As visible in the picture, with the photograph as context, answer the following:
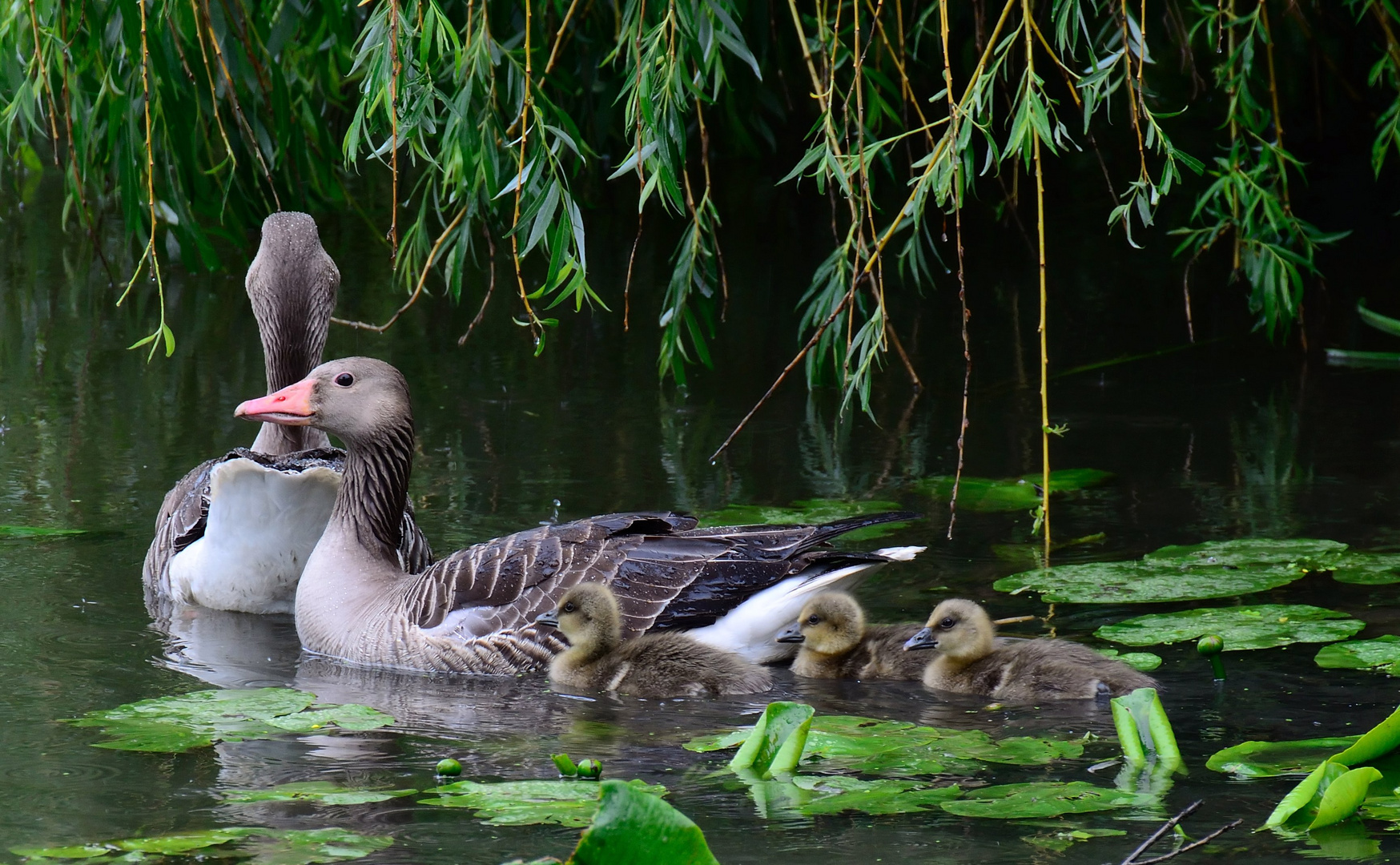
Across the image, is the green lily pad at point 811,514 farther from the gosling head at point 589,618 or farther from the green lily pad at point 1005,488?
the gosling head at point 589,618

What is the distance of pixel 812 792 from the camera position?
470 centimetres

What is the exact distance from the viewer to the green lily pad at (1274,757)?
4863 millimetres

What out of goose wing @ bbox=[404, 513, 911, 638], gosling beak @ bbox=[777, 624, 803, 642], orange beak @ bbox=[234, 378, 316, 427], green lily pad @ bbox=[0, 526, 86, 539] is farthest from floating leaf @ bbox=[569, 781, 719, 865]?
green lily pad @ bbox=[0, 526, 86, 539]

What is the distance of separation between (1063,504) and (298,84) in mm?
4512

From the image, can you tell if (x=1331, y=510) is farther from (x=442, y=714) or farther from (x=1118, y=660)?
(x=442, y=714)

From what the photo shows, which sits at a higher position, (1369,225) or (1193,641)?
(1369,225)

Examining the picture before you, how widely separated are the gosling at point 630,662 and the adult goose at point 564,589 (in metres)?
0.18

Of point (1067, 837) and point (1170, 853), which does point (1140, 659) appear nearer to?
point (1067, 837)

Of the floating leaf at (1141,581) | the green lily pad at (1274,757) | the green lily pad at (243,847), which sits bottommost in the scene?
the green lily pad at (1274,757)

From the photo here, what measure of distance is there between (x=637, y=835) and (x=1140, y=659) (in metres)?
3.05

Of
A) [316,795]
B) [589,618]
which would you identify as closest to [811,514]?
[589,618]

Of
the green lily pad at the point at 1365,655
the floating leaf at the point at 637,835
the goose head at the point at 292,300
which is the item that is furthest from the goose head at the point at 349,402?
the floating leaf at the point at 637,835

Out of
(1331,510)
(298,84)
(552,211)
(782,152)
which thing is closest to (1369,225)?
(782,152)

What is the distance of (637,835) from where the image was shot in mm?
3412
